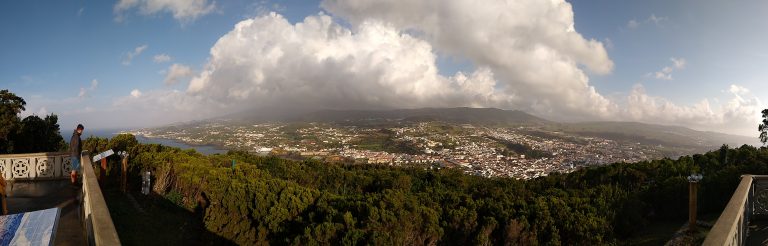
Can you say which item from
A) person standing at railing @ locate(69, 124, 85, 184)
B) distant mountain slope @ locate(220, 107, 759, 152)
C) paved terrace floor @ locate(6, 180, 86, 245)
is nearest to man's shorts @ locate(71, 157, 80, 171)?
person standing at railing @ locate(69, 124, 85, 184)

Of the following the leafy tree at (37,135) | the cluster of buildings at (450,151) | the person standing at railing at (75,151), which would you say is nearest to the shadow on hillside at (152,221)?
the person standing at railing at (75,151)

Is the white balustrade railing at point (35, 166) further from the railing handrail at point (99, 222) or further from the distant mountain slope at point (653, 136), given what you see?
the distant mountain slope at point (653, 136)

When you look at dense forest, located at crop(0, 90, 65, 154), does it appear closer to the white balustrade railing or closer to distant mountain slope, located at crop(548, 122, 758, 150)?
the white balustrade railing

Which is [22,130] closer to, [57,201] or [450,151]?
[57,201]

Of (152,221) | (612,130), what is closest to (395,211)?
(152,221)

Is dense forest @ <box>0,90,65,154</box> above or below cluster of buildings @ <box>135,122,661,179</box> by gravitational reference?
above

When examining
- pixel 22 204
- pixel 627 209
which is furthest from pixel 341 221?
pixel 627 209

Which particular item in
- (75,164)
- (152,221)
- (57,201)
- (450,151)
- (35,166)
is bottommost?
Answer: (450,151)
